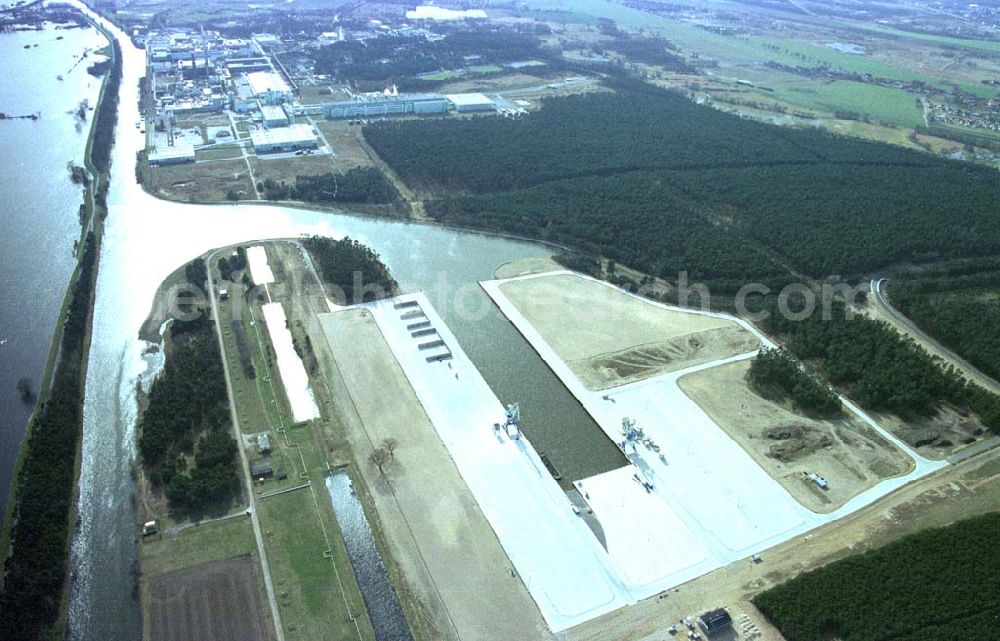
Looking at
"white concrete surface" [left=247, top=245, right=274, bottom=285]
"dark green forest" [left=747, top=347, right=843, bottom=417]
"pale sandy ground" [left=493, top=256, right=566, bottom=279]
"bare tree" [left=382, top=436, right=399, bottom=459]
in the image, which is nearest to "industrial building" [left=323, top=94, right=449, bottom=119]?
"white concrete surface" [left=247, top=245, right=274, bottom=285]

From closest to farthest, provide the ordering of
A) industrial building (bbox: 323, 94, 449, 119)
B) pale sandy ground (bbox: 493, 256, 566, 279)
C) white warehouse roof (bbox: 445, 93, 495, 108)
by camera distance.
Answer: pale sandy ground (bbox: 493, 256, 566, 279)
industrial building (bbox: 323, 94, 449, 119)
white warehouse roof (bbox: 445, 93, 495, 108)

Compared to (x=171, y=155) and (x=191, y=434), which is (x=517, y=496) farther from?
(x=171, y=155)

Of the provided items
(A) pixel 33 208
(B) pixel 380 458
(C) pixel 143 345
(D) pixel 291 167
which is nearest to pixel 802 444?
(B) pixel 380 458

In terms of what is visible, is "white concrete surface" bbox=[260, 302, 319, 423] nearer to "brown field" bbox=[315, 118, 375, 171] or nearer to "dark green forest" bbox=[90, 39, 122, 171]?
"brown field" bbox=[315, 118, 375, 171]

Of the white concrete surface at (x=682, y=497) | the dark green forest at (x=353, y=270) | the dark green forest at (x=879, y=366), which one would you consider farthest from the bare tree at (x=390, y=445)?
the dark green forest at (x=879, y=366)

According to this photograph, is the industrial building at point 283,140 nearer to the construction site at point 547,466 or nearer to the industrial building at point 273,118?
the industrial building at point 273,118

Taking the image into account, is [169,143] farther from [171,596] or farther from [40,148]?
[171,596]
